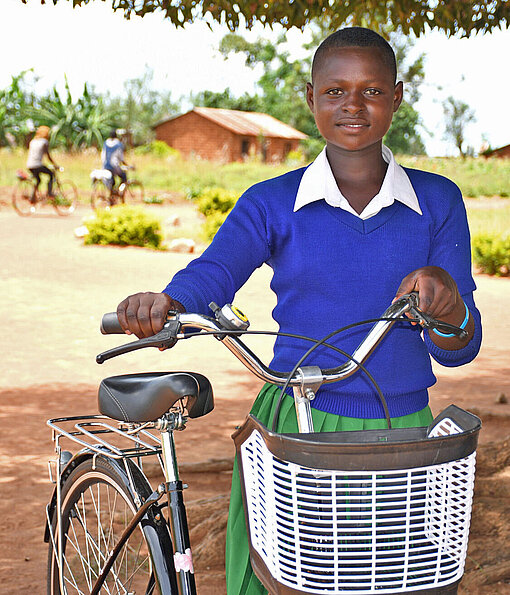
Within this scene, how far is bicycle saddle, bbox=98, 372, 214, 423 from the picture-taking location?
169cm

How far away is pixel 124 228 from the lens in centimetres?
1401

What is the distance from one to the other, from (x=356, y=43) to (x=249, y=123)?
46379 millimetres

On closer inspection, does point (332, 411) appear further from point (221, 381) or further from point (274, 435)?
point (221, 381)

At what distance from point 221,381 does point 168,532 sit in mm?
4893

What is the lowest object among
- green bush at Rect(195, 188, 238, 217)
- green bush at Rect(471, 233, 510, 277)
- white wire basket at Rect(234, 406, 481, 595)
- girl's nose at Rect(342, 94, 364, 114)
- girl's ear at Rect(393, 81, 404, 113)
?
green bush at Rect(471, 233, 510, 277)

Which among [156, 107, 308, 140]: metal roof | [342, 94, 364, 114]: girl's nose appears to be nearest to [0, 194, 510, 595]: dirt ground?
[342, 94, 364, 114]: girl's nose

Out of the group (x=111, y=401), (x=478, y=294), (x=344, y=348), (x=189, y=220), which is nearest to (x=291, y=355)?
(x=344, y=348)

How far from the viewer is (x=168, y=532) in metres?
1.88

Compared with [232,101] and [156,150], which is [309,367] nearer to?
[156,150]

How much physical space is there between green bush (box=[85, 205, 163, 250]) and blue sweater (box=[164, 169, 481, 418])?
1228 centimetres

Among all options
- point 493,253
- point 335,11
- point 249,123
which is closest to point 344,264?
point 335,11

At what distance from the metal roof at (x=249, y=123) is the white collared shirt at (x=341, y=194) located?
42.5 metres

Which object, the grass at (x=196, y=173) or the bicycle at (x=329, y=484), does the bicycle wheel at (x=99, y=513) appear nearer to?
the bicycle at (x=329, y=484)

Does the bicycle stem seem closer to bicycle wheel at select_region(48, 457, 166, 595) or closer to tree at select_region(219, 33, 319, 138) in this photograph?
bicycle wheel at select_region(48, 457, 166, 595)
